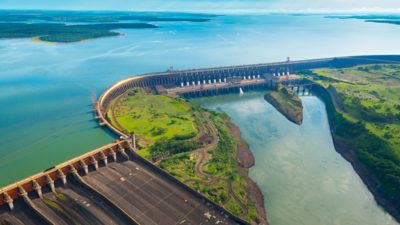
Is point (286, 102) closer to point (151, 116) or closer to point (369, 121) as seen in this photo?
point (369, 121)

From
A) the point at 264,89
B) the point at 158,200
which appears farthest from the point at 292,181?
the point at 264,89

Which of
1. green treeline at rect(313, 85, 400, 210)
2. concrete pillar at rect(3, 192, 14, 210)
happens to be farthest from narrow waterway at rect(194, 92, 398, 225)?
concrete pillar at rect(3, 192, 14, 210)

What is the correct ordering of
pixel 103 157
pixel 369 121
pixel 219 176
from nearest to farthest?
pixel 219 176 → pixel 103 157 → pixel 369 121

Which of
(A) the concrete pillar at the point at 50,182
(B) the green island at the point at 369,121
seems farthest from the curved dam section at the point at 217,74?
(A) the concrete pillar at the point at 50,182

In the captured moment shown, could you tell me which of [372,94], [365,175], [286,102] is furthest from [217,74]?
[365,175]

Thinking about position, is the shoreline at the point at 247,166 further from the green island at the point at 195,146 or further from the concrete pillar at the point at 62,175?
the concrete pillar at the point at 62,175

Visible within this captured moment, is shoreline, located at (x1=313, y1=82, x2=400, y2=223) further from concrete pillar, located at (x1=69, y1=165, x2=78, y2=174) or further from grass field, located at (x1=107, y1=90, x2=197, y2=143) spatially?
concrete pillar, located at (x1=69, y1=165, x2=78, y2=174)
